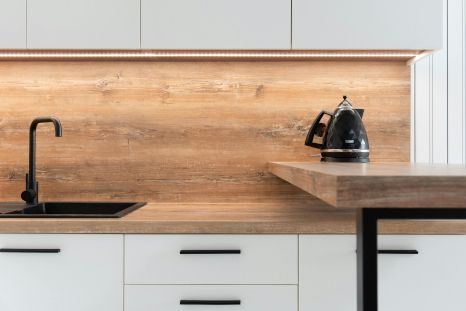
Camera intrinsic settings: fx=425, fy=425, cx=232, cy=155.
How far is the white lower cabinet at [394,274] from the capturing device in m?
1.28

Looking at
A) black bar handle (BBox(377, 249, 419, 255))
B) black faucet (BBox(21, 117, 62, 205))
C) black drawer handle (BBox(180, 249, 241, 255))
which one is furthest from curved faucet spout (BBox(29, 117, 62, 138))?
black bar handle (BBox(377, 249, 419, 255))

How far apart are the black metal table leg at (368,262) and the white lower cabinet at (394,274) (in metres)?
0.56

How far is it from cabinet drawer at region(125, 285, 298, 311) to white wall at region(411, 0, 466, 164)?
3.35ft

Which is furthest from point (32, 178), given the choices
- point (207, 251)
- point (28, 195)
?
point (207, 251)

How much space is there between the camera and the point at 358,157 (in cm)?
170

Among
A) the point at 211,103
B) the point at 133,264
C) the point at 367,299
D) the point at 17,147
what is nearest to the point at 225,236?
the point at 133,264

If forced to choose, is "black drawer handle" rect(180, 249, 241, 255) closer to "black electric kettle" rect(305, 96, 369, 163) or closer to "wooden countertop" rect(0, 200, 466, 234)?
"wooden countertop" rect(0, 200, 466, 234)
